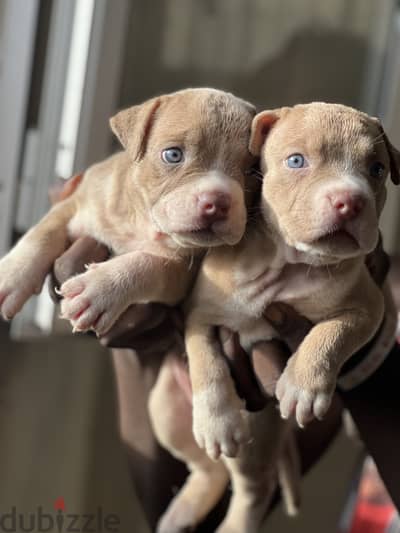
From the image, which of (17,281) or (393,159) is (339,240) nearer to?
(393,159)

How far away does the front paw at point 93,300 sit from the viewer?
80cm

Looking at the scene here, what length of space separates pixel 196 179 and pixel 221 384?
22cm

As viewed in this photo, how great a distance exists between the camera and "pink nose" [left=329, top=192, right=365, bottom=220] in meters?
0.69

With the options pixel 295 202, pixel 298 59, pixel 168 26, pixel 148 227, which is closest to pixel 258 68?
pixel 298 59

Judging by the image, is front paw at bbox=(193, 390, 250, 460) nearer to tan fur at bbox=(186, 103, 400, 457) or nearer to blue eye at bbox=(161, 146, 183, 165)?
tan fur at bbox=(186, 103, 400, 457)

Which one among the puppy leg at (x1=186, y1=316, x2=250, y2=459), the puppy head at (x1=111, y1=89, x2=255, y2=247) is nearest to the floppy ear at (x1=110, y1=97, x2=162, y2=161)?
the puppy head at (x1=111, y1=89, x2=255, y2=247)

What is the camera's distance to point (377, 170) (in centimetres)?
75

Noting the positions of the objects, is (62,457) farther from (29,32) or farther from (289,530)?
(29,32)

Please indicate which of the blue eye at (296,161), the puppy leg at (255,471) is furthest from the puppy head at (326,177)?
the puppy leg at (255,471)

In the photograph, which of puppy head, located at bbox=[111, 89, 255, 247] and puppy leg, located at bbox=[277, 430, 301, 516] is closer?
puppy head, located at bbox=[111, 89, 255, 247]

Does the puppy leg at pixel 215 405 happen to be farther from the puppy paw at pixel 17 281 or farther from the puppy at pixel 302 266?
the puppy paw at pixel 17 281

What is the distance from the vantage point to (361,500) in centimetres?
183

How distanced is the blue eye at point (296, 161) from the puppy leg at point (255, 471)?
0.34 metres

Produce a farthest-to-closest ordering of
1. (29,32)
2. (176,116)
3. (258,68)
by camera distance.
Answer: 1. (258,68)
2. (29,32)
3. (176,116)
